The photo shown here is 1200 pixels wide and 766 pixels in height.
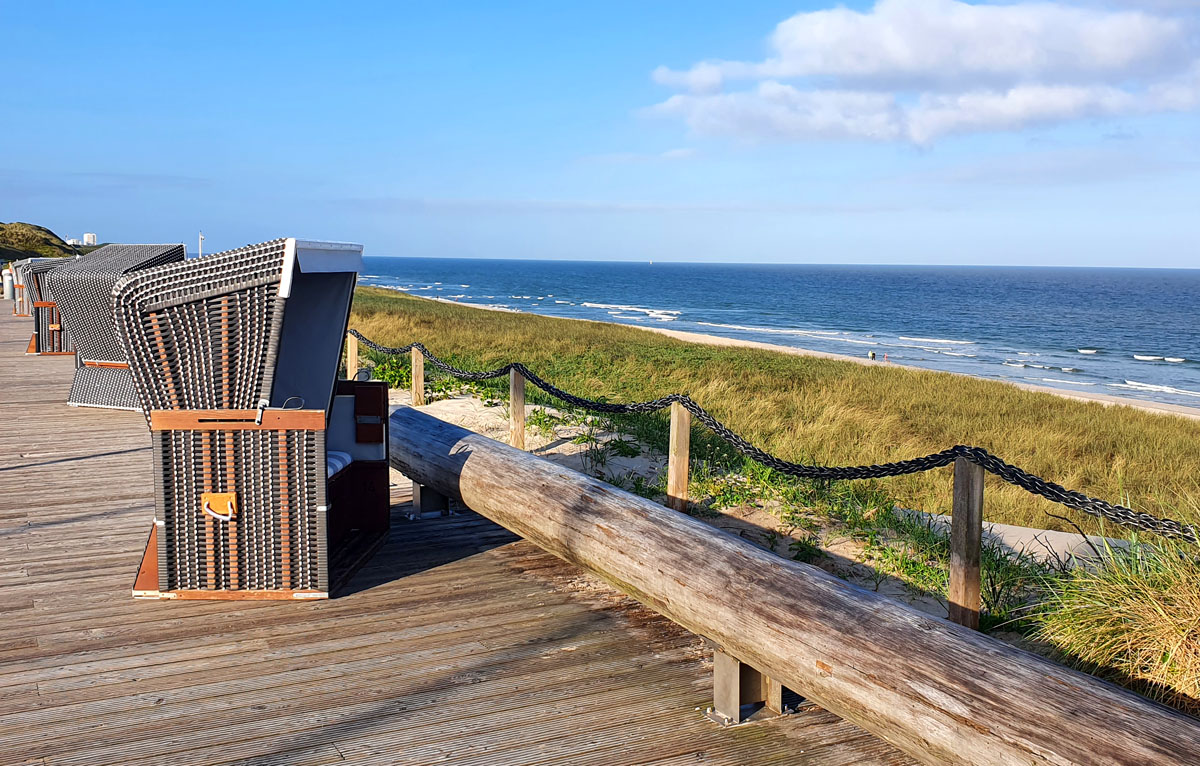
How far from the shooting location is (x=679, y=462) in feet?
18.4

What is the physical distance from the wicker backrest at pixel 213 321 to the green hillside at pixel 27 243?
45.4 m

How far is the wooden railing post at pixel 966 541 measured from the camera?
3793 mm

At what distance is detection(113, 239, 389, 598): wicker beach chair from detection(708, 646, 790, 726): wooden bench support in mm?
2064

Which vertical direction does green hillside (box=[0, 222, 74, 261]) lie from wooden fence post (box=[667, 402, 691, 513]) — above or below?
above

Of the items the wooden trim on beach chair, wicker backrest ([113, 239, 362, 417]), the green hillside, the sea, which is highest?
the green hillside

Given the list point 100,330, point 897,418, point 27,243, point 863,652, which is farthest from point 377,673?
point 27,243

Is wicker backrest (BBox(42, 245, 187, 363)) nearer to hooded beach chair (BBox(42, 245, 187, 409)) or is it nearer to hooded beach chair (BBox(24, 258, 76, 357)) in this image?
hooded beach chair (BBox(42, 245, 187, 409))

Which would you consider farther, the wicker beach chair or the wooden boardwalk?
the wicker beach chair

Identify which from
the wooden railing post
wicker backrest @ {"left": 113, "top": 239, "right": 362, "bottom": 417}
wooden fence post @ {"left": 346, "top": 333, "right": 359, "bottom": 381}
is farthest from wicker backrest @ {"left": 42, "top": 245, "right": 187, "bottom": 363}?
the wooden railing post

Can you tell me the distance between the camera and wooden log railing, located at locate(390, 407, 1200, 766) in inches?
99.1

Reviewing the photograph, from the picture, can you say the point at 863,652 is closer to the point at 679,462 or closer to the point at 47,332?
the point at 679,462

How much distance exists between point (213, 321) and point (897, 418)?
1039 cm

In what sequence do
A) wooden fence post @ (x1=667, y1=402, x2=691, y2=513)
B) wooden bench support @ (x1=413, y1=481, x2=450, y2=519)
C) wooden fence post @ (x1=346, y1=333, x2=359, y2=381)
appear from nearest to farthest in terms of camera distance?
wooden fence post @ (x1=667, y1=402, x2=691, y2=513) → wooden bench support @ (x1=413, y1=481, x2=450, y2=519) → wooden fence post @ (x1=346, y1=333, x2=359, y2=381)

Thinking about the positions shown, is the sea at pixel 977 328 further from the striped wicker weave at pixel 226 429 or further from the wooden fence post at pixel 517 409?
the striped wicker weave at pixel 226 429
